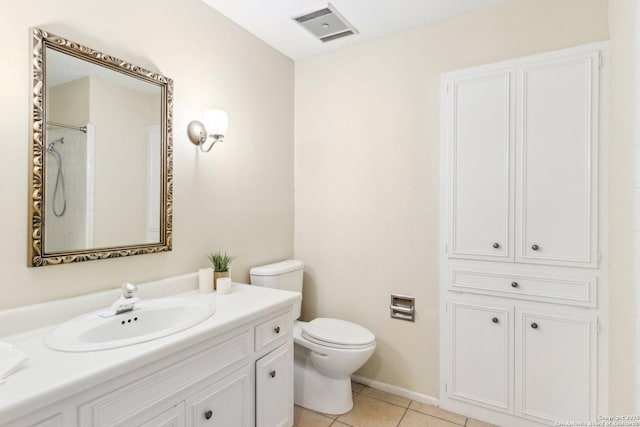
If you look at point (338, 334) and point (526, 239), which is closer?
point (526, 239)

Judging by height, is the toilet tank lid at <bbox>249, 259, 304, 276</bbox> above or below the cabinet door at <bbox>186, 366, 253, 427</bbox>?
above

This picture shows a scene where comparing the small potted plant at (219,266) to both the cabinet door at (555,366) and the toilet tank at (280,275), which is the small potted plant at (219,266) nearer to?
the toilet tank at (280,275)

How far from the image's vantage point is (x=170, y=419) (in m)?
1.23

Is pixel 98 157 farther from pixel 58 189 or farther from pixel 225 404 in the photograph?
pixel 225 404

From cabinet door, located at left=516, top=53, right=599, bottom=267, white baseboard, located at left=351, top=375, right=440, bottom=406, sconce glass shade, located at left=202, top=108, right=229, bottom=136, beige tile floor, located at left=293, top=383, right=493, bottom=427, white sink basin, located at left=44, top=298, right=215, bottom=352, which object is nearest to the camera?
white sink basin, located at left=44, top=298, right=215, bottom=352

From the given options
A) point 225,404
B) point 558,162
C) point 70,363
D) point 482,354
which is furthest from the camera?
point 482,354

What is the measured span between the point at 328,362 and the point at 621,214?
5.41ft

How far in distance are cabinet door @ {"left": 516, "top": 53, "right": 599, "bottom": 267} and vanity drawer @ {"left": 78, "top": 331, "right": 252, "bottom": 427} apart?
64.6 inches

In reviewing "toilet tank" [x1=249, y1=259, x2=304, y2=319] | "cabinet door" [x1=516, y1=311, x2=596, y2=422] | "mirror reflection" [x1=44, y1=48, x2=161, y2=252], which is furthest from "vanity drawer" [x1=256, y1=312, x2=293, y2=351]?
"cabinet door" [x1=516, y1=311, x2=596, y2=422]

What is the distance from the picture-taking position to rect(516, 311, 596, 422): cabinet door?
1.80 metres

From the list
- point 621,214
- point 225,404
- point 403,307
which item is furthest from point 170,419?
point 621,214

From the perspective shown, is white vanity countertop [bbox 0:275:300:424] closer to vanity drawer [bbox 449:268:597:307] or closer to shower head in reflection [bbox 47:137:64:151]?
shower head in reflection [bbox 47:137:64:151]

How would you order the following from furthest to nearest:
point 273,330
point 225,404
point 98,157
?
1. point 273,330
2. point 98,157
3. point 225,404

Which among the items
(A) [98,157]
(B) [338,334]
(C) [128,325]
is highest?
(A) [98,157]
